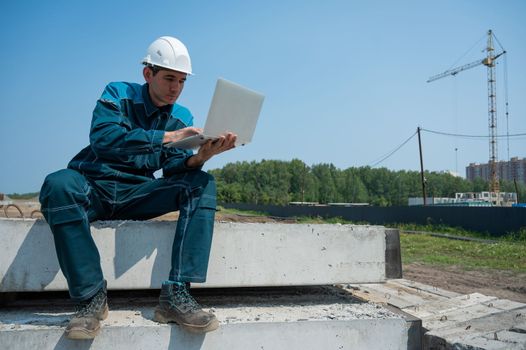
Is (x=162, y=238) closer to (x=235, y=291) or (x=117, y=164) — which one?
(x=117, y=164)

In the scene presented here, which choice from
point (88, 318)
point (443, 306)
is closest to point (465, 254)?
point (443, 306)

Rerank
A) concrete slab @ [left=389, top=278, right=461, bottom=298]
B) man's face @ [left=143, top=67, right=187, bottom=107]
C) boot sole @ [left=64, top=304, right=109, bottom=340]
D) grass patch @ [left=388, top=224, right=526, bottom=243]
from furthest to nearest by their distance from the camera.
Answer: grass patch @ [left=388, top=224, right=526, bottom=243]
concrete slab @ [left=389, top=278, right=461, bottom=298]
man's face @ [left=143, top=67, right=187, bottom=107]
boot sole @ [left=64, top=304, right=109, bottom=340]

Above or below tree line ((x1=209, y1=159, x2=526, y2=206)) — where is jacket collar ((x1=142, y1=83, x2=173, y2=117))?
below

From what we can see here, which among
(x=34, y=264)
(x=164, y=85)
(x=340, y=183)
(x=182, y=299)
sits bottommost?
(x=182, y=299)

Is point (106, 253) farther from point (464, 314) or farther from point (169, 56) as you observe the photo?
point (464, 314)

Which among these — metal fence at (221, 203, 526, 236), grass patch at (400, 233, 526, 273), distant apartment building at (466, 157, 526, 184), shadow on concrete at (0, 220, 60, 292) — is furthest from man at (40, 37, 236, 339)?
distant apartment building at (466, 157, 526, 184)

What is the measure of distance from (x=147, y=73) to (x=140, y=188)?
727 mm

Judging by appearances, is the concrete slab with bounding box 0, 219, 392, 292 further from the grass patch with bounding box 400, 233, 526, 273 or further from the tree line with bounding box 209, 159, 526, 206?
the tree line with bounding box 209, 159, 526, 206

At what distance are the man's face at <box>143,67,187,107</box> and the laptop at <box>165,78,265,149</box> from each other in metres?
0.47

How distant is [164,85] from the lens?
2645 mm

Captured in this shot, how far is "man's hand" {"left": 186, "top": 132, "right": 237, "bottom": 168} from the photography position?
2.32 metres

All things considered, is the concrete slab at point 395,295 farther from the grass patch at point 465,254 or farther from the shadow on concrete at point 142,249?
the grass patch at point 465,254

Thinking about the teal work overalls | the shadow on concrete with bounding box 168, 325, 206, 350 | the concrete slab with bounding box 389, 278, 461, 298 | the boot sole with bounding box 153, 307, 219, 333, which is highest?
the teal work overalls

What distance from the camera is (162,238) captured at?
2.54 metres
